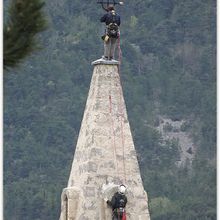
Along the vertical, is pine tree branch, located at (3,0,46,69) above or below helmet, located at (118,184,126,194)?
above

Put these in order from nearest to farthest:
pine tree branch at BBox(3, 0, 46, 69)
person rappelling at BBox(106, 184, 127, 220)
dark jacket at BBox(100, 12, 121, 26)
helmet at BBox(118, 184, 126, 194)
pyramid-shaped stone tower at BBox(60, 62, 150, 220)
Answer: pine tree branch at BBox(3, 0, 46, 69) → person rappelling at BBox(106, 184, 127, 220) → helmet at BBox(118, 184, 126, 194) → pyramid-shaped stone tower at BBox(60, 62, 150, 220) → dark jacket at BBox(100, 12, 121, 26)

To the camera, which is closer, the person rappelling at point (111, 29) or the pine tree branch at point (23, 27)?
the pine tree branch at point (23, 27)

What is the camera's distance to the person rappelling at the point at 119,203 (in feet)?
90.8

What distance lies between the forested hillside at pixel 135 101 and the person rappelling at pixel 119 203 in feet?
134

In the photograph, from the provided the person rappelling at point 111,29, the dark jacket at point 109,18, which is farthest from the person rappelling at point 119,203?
the dark jacket at point 109,18

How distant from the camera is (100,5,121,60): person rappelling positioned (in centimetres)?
2861

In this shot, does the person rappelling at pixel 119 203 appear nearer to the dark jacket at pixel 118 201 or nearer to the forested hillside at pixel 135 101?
the dark jacket at pixel 118 201

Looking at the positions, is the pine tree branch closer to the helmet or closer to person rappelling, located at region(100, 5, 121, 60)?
the helmet

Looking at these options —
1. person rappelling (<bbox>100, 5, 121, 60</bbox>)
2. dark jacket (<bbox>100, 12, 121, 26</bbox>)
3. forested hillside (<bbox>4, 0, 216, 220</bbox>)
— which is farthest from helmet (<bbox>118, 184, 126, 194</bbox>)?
forested hillside (<bbox>4, 0, 216, 220</bbox>)

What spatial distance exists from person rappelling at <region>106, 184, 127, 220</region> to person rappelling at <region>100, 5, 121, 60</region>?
7.06 feet

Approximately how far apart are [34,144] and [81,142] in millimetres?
57719

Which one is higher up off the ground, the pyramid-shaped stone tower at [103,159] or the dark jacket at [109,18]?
the dark jacket at [109,18]

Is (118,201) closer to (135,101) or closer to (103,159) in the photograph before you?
(103,159)

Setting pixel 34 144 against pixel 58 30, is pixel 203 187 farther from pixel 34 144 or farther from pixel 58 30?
pixel 58 30
